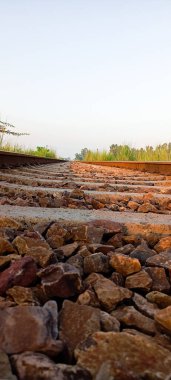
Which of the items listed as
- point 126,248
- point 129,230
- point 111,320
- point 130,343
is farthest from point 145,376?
point 129,230

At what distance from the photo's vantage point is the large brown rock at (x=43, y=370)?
0.77 metres

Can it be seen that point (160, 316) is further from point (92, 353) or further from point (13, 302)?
point (13, 302)

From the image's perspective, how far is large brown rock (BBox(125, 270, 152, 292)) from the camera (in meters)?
1.25

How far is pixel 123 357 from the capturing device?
0.82 m

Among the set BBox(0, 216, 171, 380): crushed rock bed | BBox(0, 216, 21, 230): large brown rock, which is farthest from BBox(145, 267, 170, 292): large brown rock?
BBox(0, 216, 21, 230): large brown rock

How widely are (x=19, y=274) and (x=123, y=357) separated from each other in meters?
0.48

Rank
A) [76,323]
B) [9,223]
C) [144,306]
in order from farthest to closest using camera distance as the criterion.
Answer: [9,223] < [144,306] < [76,323]

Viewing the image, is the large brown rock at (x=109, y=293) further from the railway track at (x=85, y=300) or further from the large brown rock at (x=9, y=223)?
the large brown rock at (x=9, y=223)

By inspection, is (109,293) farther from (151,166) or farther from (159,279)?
(151,166)

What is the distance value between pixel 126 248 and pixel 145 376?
84 cm

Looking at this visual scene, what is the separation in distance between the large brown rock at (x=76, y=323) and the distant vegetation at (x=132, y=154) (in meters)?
9.81

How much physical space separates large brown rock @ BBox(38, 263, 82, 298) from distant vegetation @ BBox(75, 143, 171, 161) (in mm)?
9639

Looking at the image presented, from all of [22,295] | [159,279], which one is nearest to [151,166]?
[159,279]

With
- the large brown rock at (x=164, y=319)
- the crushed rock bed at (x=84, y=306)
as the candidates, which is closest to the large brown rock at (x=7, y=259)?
the crushed rock bed at (x=84, y=306)
